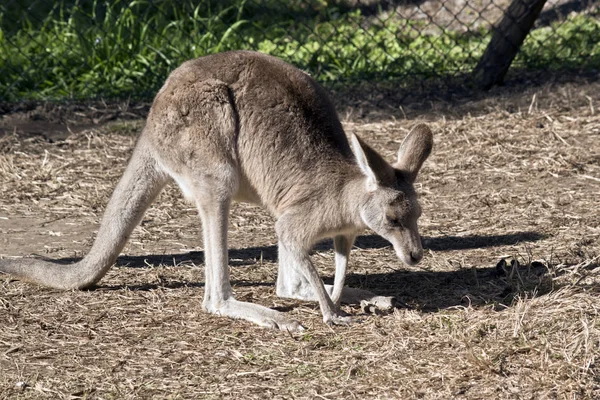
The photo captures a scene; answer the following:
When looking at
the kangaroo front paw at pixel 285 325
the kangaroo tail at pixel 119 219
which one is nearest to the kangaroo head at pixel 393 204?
the kangaroo front paw at pixel 285 325

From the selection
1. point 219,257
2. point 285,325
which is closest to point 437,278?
point 285,325

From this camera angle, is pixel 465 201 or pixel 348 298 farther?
pixel 465 201

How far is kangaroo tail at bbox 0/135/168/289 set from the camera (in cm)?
397

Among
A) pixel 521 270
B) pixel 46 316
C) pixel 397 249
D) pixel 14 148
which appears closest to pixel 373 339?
pixel 397 249

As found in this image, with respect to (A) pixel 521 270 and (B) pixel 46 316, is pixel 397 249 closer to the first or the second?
(A) pixel 521 270

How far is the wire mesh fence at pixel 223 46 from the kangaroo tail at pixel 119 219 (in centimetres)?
296

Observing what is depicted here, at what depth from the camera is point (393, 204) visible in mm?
3660

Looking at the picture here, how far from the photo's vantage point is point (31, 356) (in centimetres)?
346

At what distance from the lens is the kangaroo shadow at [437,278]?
396cm

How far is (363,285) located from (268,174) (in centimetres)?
71

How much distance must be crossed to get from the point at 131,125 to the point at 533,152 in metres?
2.53

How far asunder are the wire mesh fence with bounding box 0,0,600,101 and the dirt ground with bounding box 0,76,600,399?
614 mm

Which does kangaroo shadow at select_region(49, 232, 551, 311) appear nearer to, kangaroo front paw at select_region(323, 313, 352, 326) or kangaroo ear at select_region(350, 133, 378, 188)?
kangaroo front paw at select_region(323, 313, 352, 326)

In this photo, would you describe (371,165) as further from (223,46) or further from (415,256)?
(223,46)
